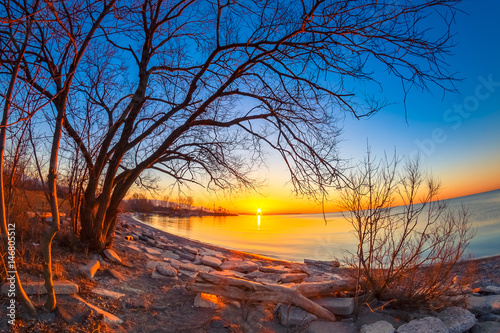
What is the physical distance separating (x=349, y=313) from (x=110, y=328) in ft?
11.8

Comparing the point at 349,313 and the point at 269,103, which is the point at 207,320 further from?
the point at 269,103

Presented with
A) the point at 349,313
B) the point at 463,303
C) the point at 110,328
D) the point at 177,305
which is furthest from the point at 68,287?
the point at 463,303

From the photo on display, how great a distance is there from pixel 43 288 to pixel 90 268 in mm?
1461

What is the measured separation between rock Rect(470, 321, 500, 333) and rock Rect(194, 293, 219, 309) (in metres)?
3.87

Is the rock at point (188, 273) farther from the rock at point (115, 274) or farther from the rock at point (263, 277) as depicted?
the rock at point (115, 274)

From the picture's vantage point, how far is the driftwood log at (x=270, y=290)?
16.9ft

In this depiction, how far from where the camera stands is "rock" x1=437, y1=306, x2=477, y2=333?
4.56 meters

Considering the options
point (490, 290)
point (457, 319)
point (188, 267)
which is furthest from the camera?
point (188, 267)

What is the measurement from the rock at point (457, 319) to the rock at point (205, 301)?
137 inches

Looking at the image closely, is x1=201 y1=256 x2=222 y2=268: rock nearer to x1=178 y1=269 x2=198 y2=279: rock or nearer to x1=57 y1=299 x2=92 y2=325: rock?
x1=178 y1=269 x2=198 y2=279: rock

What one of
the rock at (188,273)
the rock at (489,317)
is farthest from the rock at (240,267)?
the rock at (489,317)

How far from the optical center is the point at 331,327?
4805mm

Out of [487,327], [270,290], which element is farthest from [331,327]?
[487,327]

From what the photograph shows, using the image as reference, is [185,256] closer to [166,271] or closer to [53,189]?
[166,271]
